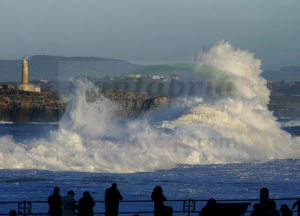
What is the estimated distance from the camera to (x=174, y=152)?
2434 cm

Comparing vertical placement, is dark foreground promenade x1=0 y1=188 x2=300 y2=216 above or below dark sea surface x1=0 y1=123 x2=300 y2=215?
below

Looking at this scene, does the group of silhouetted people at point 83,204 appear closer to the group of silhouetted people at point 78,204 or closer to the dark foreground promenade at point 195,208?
the group of silhouetted people at point 78,204

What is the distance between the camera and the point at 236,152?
2644 cm

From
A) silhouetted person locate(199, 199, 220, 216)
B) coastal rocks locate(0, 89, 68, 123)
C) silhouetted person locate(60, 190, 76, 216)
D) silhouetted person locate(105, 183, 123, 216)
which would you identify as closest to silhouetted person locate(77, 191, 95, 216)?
silhouetted person locate(60, 190, 76, 216)

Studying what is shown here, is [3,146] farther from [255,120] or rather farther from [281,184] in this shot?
[255,120]

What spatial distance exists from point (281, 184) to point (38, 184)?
32.6 ft

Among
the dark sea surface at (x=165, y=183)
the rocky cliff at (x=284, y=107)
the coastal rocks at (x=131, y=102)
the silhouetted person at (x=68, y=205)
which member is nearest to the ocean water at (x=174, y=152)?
the dark sea surface at (x=165, y=183)

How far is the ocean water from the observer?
16.5 meters

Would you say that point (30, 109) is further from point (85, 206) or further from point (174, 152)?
point (85, 206)

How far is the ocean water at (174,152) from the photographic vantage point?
16.5m

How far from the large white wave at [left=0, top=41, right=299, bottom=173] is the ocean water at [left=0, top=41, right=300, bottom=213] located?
0.06 metres

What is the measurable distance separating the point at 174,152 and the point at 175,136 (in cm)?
282

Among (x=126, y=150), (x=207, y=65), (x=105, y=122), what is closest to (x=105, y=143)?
(x=126, y=150)

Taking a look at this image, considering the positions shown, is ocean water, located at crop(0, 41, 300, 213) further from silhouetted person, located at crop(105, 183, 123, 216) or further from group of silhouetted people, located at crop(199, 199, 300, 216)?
group of silhouetted people, located at crop(199, 199, 300, 216)
